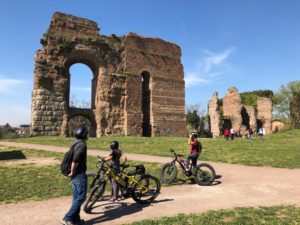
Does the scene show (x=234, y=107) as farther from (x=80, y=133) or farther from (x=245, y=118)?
(x=80, y=133)

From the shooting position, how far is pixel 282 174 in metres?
10.9

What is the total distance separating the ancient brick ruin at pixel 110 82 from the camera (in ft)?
89.4

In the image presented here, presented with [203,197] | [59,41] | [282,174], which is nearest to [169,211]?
[203,197]

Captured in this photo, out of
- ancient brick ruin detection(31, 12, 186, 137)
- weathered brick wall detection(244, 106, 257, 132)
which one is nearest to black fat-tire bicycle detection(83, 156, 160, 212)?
ancient brick ruin detection(31, 12, 186, 137)

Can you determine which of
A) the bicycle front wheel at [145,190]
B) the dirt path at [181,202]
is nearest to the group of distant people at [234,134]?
the dirt path at [181,202]

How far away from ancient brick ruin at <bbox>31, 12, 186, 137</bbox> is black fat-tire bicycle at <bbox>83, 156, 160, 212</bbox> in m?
21.1

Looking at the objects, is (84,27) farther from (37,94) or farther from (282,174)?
(282,174)

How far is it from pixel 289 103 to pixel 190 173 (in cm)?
4774

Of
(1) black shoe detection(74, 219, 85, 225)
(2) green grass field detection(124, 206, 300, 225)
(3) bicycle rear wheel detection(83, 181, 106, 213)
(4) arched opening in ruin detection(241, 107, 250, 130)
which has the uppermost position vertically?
(4) arched opening in ruin detection(241, 107, 250, 130)

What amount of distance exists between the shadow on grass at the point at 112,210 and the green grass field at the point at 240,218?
0.75 metres

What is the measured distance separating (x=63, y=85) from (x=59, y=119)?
2.90 m

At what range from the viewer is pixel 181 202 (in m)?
7.15

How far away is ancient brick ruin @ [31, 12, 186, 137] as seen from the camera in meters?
27.2

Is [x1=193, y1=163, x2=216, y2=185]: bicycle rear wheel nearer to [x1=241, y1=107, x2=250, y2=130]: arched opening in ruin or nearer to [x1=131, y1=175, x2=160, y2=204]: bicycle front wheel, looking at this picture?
[x1=131, y1=175, x2=160, y2=204]: bicycle front wheel
